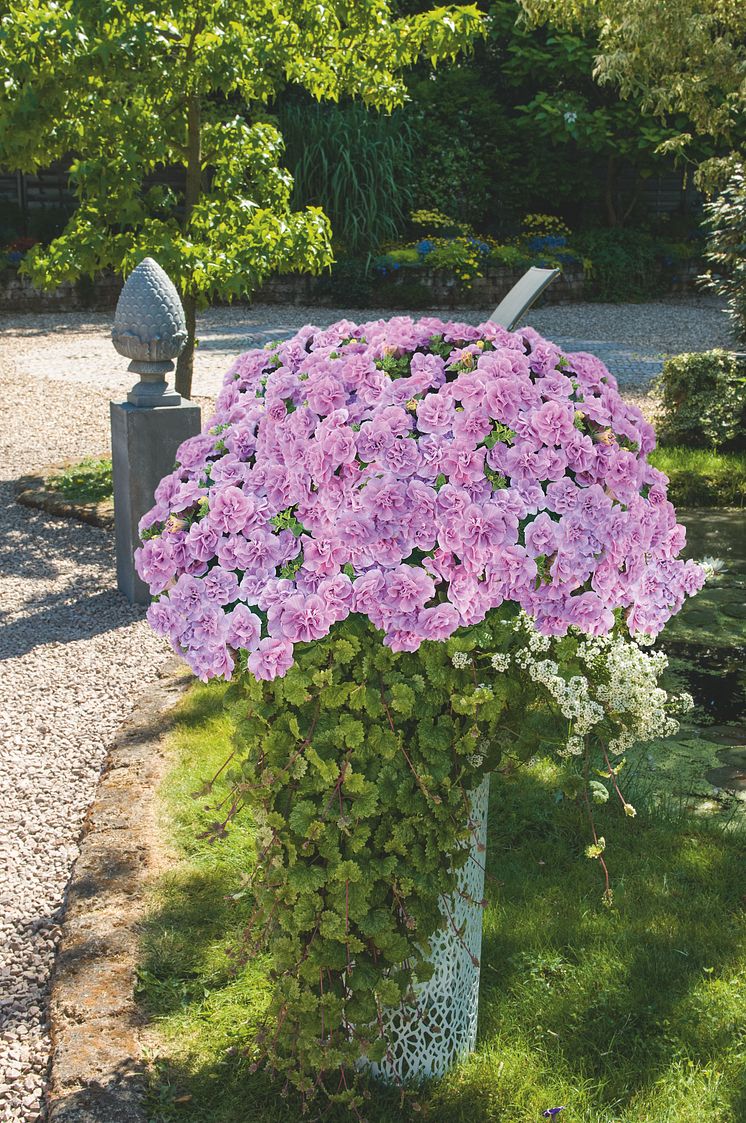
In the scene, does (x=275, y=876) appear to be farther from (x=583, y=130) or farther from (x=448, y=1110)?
(x=583, y=130)

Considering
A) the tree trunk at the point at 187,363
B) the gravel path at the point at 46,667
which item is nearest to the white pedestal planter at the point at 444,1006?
the gravel path at the point at 46,667

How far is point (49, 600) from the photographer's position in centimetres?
555

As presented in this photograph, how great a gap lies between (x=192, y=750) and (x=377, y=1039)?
65.6 inches

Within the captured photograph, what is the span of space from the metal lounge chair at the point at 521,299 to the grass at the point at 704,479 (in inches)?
159

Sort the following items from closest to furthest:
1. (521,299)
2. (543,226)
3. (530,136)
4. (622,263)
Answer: (521,299), (622,263), (530,136), (543,226)

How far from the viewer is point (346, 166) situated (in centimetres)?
1584

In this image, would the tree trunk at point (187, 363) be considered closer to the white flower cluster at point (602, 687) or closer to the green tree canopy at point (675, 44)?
the green tree canopy at point (675, 44)

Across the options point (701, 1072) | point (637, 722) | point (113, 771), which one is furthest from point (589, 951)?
point (113, 771)

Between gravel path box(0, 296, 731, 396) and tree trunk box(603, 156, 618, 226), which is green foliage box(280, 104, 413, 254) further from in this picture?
tree trunk box(603, 156, 618, 226)

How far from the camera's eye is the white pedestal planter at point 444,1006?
2.42 meters

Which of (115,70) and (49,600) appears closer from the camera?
(49,600)

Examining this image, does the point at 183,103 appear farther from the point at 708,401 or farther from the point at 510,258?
the point at 510,258

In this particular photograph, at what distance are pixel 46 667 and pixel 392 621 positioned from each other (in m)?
3.02

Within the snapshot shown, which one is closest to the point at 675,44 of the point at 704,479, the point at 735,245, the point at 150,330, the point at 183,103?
the point at 735,245
